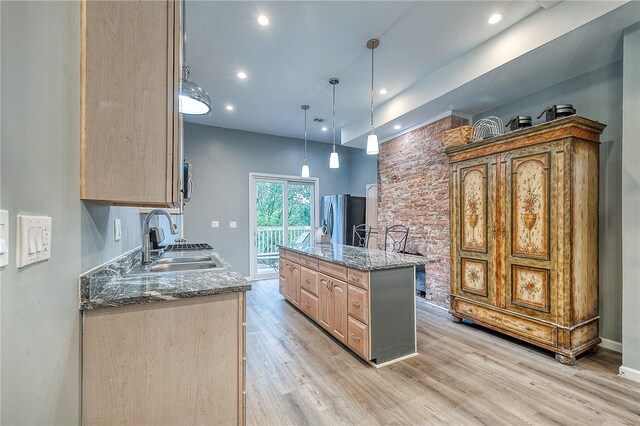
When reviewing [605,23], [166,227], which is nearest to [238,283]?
[605,23]

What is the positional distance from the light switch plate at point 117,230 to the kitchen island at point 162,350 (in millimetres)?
299

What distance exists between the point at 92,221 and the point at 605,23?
141 inches

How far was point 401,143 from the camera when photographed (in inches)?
182

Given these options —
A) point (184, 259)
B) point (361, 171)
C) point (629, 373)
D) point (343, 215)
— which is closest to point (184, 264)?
point (184, 259)

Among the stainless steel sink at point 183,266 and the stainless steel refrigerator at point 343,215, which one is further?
the stainless steel refrigerator at point 343,215

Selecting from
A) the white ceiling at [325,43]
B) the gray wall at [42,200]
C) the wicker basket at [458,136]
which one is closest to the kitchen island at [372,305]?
the wicker basket at [458,136]

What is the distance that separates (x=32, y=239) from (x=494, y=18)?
3.37 metres

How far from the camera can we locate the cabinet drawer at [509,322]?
2.49 metres

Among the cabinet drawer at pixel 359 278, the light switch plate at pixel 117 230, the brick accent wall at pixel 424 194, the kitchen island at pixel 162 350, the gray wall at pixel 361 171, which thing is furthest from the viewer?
the gray wall at pixel 361 171

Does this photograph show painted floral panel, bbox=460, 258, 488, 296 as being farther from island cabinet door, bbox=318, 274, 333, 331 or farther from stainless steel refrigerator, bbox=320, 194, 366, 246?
stainless steel refrigerator, bbox=320, 194, 366, 246

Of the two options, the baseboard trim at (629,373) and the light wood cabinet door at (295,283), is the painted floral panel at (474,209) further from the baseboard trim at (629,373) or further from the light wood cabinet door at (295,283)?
the light wood cabinet door at (295,283)

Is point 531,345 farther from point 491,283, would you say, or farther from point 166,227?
point 166,227

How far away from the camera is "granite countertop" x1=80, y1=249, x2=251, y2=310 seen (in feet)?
3.53

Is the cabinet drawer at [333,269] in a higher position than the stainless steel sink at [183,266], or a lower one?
lower
